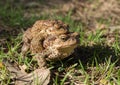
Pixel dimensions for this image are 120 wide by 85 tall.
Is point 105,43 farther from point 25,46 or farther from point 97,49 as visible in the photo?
point 25,46

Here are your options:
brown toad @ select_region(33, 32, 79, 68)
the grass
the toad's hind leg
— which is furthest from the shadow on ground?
the toad's hind leg

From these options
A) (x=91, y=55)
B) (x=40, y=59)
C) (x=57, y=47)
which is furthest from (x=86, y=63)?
(x=40, y=59)

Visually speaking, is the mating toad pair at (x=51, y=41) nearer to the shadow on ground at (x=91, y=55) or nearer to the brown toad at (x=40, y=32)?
the brown toad at (x=40, y=32)

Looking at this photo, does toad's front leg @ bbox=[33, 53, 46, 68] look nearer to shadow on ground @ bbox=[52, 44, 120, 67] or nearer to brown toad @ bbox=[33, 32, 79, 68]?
Answer: brown toad @ bbox=[33, 32, 79, 68]

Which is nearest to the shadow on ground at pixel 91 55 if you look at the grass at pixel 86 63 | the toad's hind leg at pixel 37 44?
the grass at pixel 86 63

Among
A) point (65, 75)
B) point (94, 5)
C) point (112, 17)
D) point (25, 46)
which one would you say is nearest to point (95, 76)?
point (65, 75)

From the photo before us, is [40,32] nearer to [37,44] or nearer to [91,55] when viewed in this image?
[37,44]

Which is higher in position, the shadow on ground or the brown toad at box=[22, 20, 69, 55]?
the brown toad at box=[22, 20, 69, 55]
